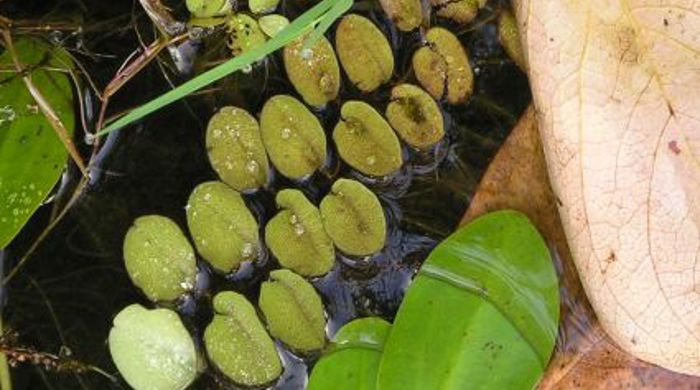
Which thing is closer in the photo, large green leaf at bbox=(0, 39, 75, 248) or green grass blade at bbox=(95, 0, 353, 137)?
green grass blade at bbox=(95, 0, 353, 137)

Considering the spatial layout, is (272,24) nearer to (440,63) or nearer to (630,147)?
(440,63)

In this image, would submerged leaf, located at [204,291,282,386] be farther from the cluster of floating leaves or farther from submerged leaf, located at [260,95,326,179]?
submerged leaf, located at [260,95,326,179]

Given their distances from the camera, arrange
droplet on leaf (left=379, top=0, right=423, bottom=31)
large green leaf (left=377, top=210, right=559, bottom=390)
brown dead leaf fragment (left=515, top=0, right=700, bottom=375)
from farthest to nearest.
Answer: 1. droplet on leaf (left=379, top=0, right=423, bottom=31)
2. large green leaf (left=377, top=210, right=559, bottom=390)
3. brown dead leaf fragment (left=515, top=0, right=700, bottom=375)

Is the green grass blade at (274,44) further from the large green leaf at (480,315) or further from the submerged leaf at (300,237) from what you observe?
the large green leaf at (480,315)

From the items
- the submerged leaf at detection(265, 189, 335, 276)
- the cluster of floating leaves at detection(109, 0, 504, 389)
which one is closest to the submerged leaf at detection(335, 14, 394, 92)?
the cluster of floating leaves at detection(109, 0, 504, 389)

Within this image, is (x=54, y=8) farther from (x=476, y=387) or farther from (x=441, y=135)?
(x=476, y=387)

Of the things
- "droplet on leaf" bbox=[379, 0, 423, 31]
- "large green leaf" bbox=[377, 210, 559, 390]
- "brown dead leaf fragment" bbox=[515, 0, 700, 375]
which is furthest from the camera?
"droplet on leaf" bbox=[379, 0, 423, 31]

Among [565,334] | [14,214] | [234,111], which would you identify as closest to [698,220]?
[565,334]
